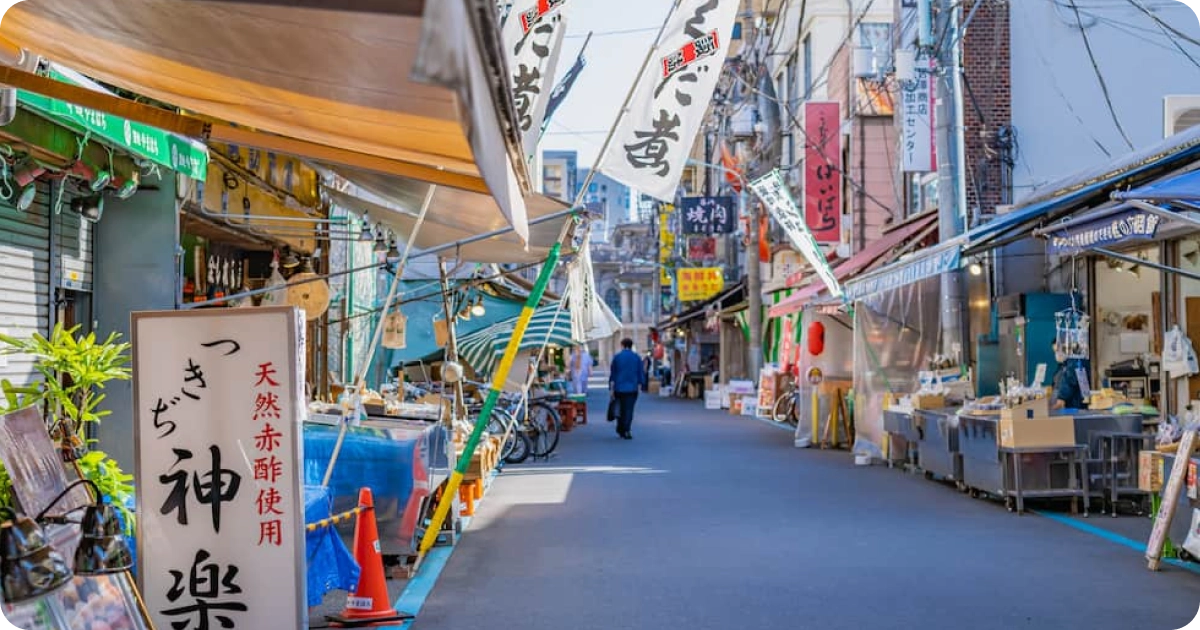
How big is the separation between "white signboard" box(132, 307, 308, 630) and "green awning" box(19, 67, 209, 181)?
4.25 ft

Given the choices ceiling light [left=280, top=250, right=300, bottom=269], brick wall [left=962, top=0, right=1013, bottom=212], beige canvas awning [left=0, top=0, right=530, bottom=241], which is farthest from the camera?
brick wall [left=962, top=0, right=1013, bottom=212]

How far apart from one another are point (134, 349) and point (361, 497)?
7.89ft

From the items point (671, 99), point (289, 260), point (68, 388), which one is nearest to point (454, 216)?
point (671, 99)

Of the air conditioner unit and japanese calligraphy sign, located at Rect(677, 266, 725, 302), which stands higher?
the air conditioner unit

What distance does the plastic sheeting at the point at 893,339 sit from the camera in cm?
2098

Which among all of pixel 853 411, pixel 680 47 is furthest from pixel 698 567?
pixel 853 411

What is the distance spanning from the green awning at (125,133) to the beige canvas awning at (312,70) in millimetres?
1055

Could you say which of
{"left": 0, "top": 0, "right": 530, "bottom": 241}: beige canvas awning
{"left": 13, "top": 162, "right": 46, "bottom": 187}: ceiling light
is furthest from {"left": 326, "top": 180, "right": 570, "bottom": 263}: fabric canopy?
{"left": 0, "top": 0, "right": 530, "bottom": 241}: beige canvas awning

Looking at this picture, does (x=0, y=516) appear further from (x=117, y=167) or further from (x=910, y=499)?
(x=910, y=499)

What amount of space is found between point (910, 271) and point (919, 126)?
5.99 m

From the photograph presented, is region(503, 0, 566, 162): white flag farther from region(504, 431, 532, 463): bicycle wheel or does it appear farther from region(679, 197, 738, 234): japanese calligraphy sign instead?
region(679, 197, 738, 234): japanese calligraphy sign

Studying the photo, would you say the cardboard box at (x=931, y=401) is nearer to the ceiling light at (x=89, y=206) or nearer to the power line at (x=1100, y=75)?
the power line at (x=1100, y=75)

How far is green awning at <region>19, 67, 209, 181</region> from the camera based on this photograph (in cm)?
705

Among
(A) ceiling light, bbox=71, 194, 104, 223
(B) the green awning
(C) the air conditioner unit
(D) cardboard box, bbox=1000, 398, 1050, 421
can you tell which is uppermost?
(C) the air conditioner unit
